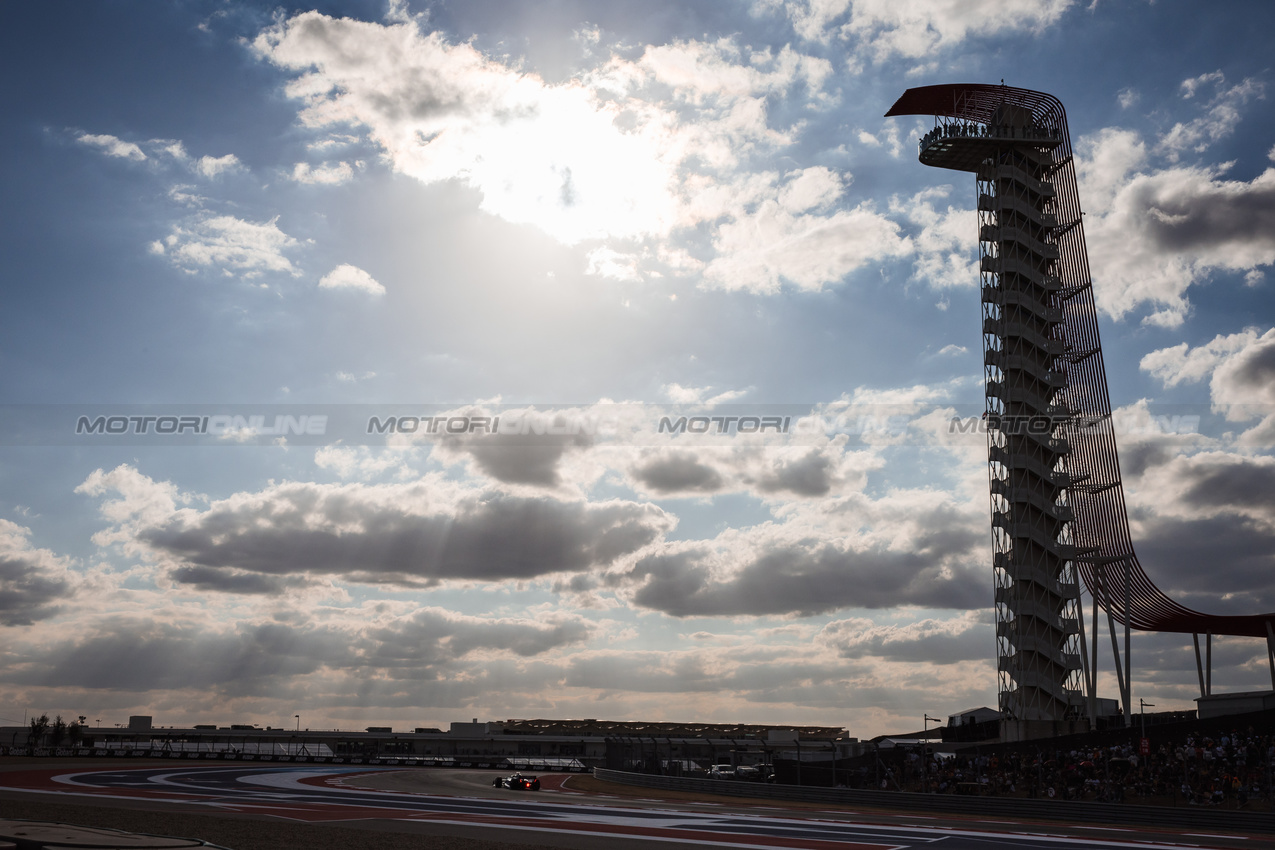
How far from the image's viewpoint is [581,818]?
31.5 metres

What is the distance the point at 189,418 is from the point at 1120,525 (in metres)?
57.6

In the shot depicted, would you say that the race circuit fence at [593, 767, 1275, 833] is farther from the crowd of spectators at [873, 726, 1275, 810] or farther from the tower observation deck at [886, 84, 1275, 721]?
the tower observation deck at [886, 84, 1275, 721]

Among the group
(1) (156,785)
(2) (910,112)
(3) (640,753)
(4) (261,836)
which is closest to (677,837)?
(4) (261,836)

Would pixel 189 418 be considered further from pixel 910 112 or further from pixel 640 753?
pixel 910 112

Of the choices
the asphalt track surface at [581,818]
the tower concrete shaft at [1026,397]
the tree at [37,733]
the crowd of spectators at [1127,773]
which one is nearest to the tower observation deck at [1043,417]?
the tower concrete shaft at [1026,397]

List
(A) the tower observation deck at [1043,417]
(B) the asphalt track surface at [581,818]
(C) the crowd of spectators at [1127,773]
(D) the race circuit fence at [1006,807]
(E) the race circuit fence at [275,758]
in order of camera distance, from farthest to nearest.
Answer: (E) the race circuit fence at [275,758] → (A) the tower observation deck at [1043,417] → (C) the crowd of spectators at [1127,773] → (D) the race circuit fence at [1006,807] → (B) the asphalt track surface at [581,818]

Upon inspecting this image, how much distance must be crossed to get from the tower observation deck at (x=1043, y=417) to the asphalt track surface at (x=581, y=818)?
34305 mm

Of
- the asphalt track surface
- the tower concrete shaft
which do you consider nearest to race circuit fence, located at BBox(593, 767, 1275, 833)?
the asphalt track surface

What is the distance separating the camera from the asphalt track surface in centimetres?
2420

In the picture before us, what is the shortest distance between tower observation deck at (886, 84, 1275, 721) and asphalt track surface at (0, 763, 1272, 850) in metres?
34.3

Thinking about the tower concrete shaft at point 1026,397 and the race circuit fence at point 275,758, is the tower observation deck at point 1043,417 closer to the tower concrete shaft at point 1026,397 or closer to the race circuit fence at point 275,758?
the tower concrete shaft at point 1026,397

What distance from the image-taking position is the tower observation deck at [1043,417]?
63906 mm

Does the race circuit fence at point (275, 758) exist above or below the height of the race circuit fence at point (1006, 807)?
below

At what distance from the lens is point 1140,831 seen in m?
27.3
